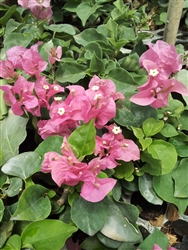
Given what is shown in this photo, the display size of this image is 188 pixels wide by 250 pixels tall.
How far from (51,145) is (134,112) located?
0.88 ft

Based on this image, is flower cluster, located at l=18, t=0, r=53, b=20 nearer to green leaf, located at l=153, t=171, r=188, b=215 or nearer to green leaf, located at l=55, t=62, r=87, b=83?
green leaf, located at l=55, t=62, r=87, b=83

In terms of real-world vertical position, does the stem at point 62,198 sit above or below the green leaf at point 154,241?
above

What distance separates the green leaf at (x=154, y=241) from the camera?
2.76 ft

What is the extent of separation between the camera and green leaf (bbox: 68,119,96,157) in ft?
2.56

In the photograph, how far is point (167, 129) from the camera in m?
0.96

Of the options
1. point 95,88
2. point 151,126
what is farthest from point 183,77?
point 95,88

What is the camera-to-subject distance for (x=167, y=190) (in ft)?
3.01

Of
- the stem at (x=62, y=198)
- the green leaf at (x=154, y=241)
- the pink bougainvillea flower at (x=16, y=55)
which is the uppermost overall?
the pink bougainvillea flower at (x=16, y=55)

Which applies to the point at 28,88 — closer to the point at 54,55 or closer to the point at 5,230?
the point at 54,55

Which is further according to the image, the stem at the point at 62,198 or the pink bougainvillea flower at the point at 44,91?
the pink bougainvillea flower at the point at 44,91

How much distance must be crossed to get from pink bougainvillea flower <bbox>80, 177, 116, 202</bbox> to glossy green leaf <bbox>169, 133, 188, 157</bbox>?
307mm

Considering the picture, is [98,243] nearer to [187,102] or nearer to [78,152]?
[78,152]

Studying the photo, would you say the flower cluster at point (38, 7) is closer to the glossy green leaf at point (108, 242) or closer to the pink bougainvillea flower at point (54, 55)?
the pink bougainvillea flower at point (54, 55)

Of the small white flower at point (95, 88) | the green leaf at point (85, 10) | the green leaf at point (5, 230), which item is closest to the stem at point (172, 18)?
the green leaf at point (85, 10)
